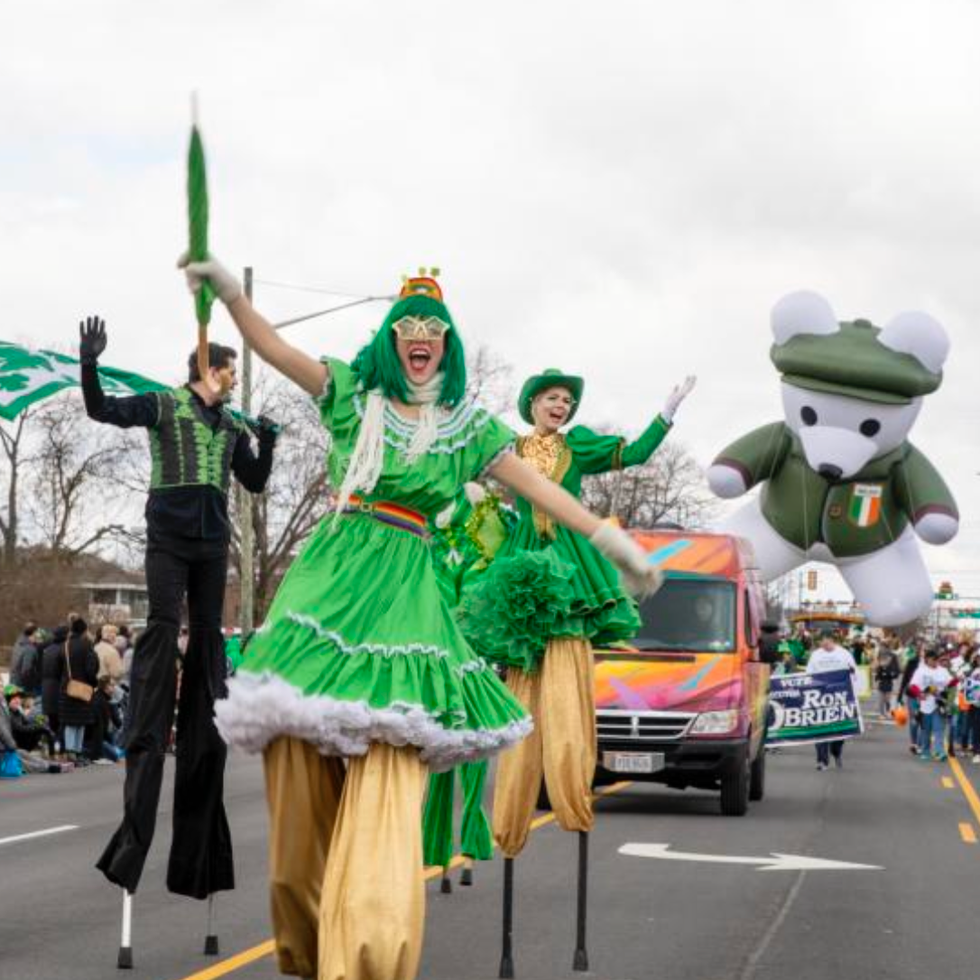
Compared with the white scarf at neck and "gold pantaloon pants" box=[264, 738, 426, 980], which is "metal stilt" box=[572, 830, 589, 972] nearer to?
"gold pantaloon pants" box=[264, 738, 426, 980]

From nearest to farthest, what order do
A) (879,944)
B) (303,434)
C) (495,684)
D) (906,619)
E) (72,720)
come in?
1. (495,684)
2. (879,944)
3. (72,720)
4. (906,619)
5. (303,434)

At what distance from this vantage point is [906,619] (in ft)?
85.4

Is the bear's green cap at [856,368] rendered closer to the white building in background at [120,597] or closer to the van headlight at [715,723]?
the van headlight at [715,723]

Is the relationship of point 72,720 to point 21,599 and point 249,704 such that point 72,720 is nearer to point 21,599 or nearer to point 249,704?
point 249,704

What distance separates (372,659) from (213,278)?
111 centimetres

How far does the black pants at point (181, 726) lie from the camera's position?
715 centimetres

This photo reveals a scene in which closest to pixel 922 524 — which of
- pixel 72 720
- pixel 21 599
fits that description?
pixel 72 720

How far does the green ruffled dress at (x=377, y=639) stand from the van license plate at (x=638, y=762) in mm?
10530

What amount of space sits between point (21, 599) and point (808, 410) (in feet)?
151

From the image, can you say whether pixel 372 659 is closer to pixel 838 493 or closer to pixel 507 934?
pixel 507 934

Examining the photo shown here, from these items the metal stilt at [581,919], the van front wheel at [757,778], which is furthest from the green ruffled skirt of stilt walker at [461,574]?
the van front wheel at [757,778]

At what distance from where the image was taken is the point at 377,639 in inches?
207

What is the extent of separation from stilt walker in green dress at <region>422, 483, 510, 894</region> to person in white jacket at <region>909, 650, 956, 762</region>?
18.5 meters

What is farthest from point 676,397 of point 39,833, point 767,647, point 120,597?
point 120,597
